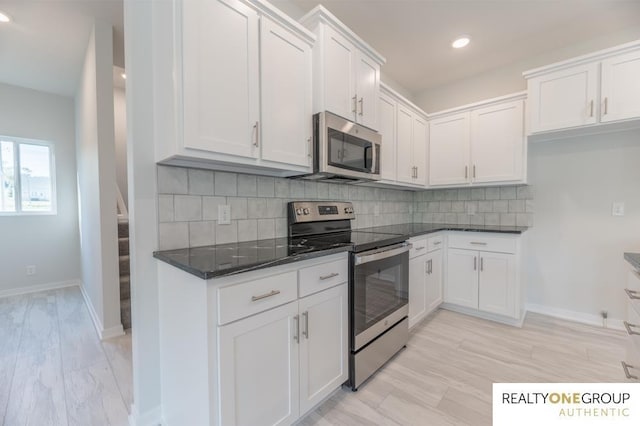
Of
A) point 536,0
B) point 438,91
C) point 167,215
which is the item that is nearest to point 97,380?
point 167,215

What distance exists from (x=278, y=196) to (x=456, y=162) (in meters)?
2.33

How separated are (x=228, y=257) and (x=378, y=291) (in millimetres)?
1102

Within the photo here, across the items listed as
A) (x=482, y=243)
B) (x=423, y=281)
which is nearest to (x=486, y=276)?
(x=482, y=243)

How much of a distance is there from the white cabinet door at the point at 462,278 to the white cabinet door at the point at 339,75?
77.6 inches

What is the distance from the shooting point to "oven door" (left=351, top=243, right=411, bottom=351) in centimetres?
168

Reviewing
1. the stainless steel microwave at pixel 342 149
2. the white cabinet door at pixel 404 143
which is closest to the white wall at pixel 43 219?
the stainless steel microwave at pixel 342 149

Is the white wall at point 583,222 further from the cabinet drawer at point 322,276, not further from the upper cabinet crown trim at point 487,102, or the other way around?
the cabinet drawer at point 322,276

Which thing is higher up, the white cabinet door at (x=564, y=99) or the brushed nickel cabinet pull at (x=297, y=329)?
the white cabinet door at (x=564, y=99)

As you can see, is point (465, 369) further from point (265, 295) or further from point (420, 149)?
point (420, 149)

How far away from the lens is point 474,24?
2410 mm

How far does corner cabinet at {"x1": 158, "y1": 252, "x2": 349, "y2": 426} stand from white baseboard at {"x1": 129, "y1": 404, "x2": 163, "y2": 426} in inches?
2.3

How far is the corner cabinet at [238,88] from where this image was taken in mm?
1252

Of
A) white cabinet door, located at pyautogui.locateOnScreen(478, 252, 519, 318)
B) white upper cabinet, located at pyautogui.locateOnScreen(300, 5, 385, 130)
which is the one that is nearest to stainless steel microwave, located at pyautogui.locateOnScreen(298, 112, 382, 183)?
white upper cabinet, located at pyautogui.locateOnScreen(300, 5, 385, 130)

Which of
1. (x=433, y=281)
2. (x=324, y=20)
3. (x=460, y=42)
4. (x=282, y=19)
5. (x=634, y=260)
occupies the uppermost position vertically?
(x=460, y=42)
